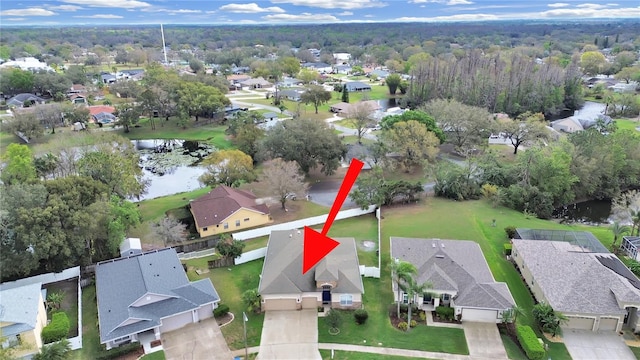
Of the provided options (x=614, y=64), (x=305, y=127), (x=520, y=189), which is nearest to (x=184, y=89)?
(x=305, y=127)

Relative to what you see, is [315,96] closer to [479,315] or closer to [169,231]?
[169,231]

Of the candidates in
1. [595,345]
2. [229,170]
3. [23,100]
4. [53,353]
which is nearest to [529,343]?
[595,345]

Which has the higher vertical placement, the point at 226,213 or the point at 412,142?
the point at 412,142

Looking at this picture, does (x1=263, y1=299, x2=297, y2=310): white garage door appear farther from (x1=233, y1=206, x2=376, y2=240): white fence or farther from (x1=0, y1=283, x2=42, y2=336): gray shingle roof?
(x1=0, y1=283, x2=42, y2=336): gray shingle roof

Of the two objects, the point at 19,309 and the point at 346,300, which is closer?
the point at 19,309

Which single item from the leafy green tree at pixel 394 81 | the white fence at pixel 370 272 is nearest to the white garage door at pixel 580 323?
the white fence at pixel 370 272
